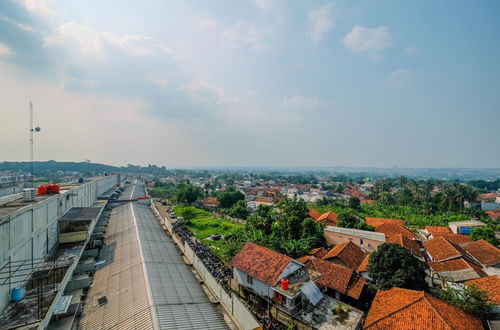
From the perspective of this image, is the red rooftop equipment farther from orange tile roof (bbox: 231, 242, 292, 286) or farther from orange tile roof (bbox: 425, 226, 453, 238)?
orange tile roof (bbox: 425, 226, 453, 238)

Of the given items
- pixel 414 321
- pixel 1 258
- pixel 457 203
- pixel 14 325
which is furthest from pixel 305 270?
pixel 457 203

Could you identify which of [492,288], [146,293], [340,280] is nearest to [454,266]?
[492,288]

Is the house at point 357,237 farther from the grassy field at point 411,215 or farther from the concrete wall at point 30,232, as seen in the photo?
the concrete wall at point 30,232

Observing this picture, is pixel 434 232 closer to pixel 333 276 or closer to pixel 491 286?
pixel 491 286

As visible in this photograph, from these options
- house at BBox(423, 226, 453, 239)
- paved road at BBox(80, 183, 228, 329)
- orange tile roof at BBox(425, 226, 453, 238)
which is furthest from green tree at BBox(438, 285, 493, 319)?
house at BBox(423, 226, 453, 239)

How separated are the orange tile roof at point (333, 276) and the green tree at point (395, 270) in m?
2.36

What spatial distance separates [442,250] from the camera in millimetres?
28281

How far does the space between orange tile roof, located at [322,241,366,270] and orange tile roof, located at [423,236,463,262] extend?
831cm

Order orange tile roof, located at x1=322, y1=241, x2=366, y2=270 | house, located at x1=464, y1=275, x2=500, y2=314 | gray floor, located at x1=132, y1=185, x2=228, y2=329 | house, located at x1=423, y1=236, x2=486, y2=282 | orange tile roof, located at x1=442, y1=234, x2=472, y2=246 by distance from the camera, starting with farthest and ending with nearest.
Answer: orange tile roof, located at x1=442, y1=234, x2=472, y2=246 < orange tile roof, located at x1=322, y1=241, x2=366, y2=270 < house, located at x1=423, y1=236, x2=486, y2=282 < house, located at x1=464, y1=275, x2=500, y2=314 < gray floor, located at x1=132, y1=185, x2=228, y2=329

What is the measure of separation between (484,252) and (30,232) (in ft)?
147

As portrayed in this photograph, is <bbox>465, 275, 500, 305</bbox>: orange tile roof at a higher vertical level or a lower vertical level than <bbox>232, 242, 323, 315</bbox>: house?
lower

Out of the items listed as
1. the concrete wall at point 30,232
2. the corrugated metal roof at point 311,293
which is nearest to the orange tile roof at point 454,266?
→ the corrugated metal roof at point 311,293

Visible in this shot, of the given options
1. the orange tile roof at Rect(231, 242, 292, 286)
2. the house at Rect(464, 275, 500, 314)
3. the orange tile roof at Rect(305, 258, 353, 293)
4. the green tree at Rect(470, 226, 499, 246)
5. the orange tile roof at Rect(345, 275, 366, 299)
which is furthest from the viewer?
the green tree at Rect(470, 226, 499, 246)

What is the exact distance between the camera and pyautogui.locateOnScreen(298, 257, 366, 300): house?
20250 millimetres
